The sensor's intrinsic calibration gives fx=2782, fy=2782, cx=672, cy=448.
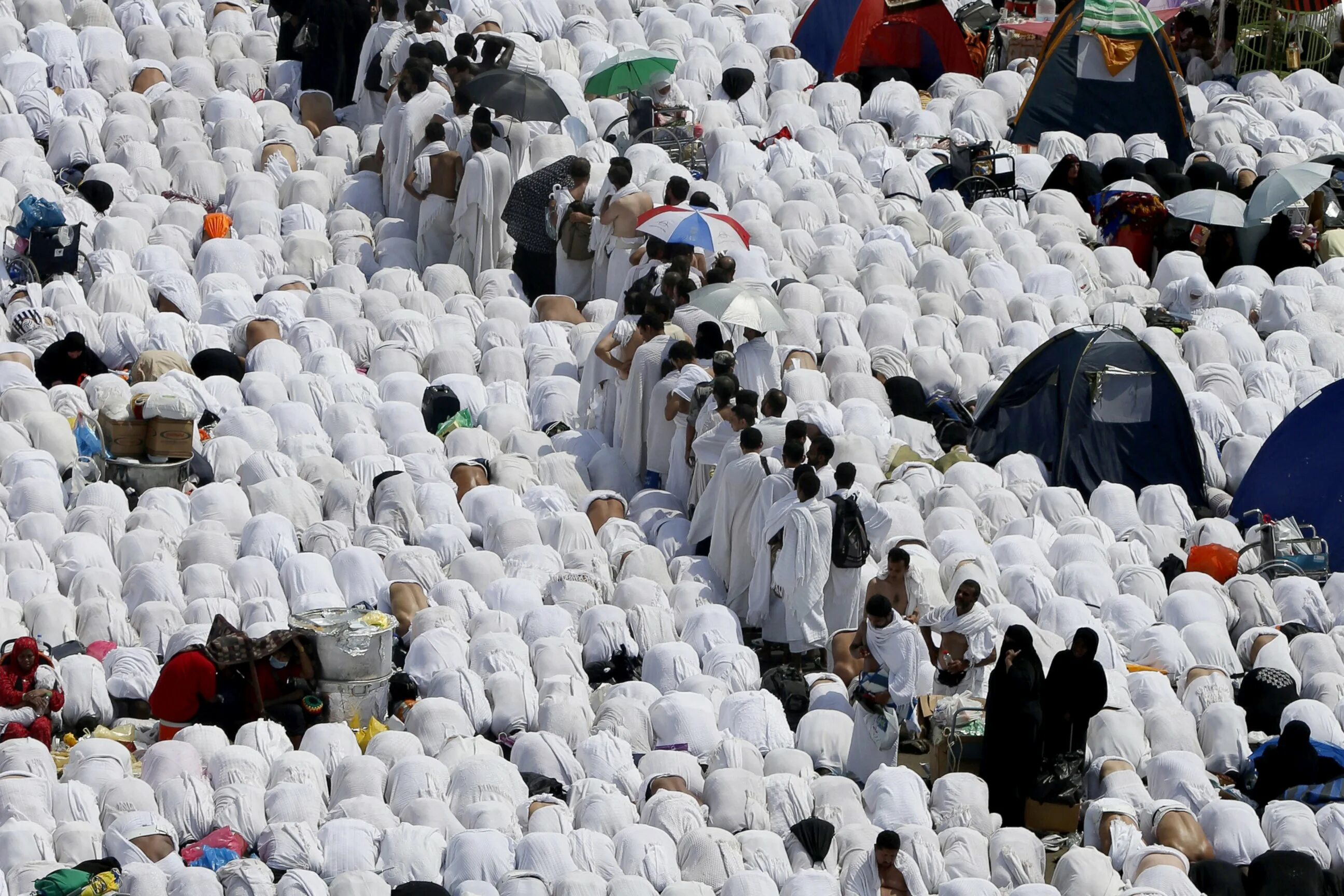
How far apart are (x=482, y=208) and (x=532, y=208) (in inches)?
14.9

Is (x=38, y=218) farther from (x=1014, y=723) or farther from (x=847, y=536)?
(x=1014, y=723)

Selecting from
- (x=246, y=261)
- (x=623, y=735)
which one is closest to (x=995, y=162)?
(x=246, y=261)

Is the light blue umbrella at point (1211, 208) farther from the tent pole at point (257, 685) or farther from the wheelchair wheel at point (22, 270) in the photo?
the tent pole at point (257, 685)

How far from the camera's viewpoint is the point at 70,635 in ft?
50.1

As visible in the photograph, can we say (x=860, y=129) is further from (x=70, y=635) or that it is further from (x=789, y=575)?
(x=70, y=635)

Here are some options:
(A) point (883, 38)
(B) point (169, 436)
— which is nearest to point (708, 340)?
(B) point (169, 436)

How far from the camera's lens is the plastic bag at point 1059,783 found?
14.3 metres

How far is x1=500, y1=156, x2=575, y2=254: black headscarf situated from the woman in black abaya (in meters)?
6.66

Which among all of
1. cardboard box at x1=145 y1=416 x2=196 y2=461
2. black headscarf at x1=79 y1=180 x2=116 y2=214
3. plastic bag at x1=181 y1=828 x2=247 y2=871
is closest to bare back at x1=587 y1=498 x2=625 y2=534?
cardboard box at x1=145 y1=416 x2=196 y2=461

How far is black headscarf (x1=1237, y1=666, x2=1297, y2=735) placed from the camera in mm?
15273

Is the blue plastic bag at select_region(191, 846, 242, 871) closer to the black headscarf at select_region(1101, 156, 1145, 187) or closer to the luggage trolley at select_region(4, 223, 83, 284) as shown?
the luggage trolley at select_region(4, 223, 83, 284)

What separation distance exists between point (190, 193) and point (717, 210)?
4031 millimetres

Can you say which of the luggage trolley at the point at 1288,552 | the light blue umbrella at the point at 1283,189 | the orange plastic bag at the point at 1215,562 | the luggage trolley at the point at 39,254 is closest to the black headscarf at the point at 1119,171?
the light blue umbrella at the point at 1283,189

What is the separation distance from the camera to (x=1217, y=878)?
44.7 feet
